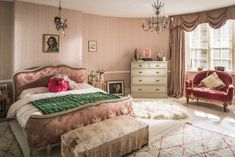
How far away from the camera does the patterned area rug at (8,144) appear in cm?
324

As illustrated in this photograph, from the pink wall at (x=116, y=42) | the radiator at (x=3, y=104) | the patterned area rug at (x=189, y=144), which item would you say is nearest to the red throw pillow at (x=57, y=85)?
the radiator at (x=3, y=104)

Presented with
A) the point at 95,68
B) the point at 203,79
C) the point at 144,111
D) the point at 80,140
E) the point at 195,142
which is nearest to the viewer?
the point at 80,140

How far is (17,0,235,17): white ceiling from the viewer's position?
16.6 feet

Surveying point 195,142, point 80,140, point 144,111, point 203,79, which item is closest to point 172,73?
point 203,79

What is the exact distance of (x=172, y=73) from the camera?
728 centimetres

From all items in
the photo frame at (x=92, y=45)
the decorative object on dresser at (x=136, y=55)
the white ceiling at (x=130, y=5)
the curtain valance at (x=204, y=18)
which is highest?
the white ceiling at (x=130, y=5)

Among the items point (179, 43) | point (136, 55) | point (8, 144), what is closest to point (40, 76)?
point (8, 144)

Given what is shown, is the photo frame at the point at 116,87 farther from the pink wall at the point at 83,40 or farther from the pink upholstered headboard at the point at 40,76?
the pink upholstered headboard at the point at 40,76

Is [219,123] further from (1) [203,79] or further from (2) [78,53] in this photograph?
(2) [78,53]

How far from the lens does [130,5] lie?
5.45 metres

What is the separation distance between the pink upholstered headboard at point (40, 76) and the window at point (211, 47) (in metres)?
3.87

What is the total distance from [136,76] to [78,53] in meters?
2.07

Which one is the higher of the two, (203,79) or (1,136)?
(203,79)

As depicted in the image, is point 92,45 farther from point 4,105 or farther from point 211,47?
point 211,47
